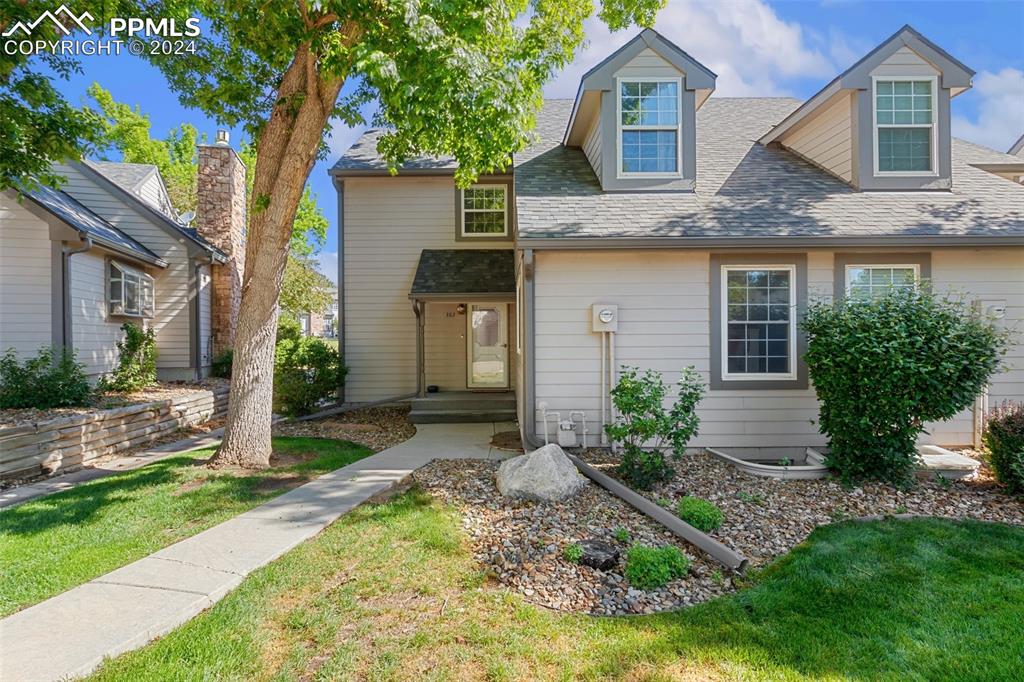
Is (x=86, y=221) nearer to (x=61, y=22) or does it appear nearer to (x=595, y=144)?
(x=61, y=22)

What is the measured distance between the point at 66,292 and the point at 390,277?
588cm

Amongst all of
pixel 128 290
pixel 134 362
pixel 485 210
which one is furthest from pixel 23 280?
pixel 485 210

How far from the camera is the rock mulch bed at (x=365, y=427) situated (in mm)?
8152

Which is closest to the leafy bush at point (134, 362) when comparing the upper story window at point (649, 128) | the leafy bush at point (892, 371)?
the upper story window at point (649, 128)

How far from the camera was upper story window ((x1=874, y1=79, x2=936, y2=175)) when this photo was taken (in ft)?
23.7

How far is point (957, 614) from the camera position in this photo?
2.97 meters

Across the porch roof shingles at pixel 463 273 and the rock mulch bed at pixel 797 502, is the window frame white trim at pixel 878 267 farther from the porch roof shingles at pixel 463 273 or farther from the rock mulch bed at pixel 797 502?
the porch roof shingles at pixel 463 273

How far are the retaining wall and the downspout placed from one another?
6.85 ft

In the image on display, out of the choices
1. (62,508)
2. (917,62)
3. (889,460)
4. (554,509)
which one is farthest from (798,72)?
(62,508)

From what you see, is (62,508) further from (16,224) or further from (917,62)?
(917,62)

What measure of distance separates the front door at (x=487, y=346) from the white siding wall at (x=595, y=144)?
3917 millimetres

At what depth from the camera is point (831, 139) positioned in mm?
7922

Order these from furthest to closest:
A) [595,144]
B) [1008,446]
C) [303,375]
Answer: [303,375], [595,144], [1008,446]

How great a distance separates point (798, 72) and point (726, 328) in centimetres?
808
